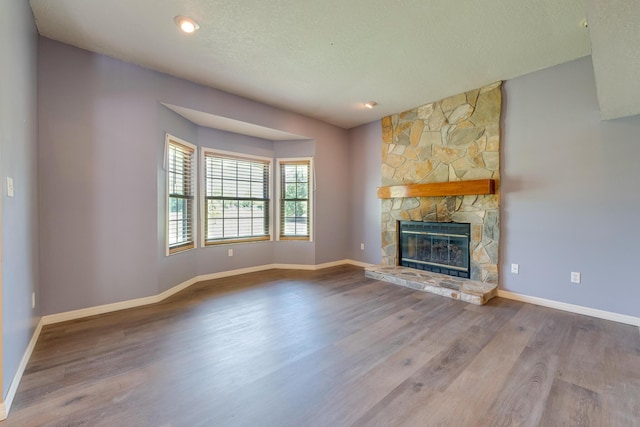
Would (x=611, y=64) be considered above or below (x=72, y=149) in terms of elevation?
above

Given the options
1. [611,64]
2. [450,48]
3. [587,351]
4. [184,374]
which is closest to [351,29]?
[450,48]

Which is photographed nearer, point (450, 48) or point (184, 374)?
point (184, 374)

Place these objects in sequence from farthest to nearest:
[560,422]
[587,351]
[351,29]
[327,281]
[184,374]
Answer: [327,281] < [351,29] < [587,351] < [184,374] < [560,422]

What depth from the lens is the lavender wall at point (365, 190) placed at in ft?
16.4

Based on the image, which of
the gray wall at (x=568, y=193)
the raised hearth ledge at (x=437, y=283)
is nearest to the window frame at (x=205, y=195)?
the raised hearth ledge at (x=437, y=283)

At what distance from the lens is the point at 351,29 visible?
2.44 meters

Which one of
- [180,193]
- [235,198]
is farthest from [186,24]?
[235,198]

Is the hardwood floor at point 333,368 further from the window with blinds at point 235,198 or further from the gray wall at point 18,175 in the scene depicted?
the window with blinds at point 235,198

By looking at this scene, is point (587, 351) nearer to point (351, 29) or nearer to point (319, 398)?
point (319, 398)

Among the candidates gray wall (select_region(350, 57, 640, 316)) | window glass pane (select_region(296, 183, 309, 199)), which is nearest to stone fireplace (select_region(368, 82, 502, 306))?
gray wall (select_region(350, 57, 640, 316))

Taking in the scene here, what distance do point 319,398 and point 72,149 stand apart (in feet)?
10.7

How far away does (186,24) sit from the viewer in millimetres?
2363

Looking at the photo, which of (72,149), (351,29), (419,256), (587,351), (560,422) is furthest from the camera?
(419,256)

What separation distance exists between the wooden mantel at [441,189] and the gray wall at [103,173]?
9.39ft
